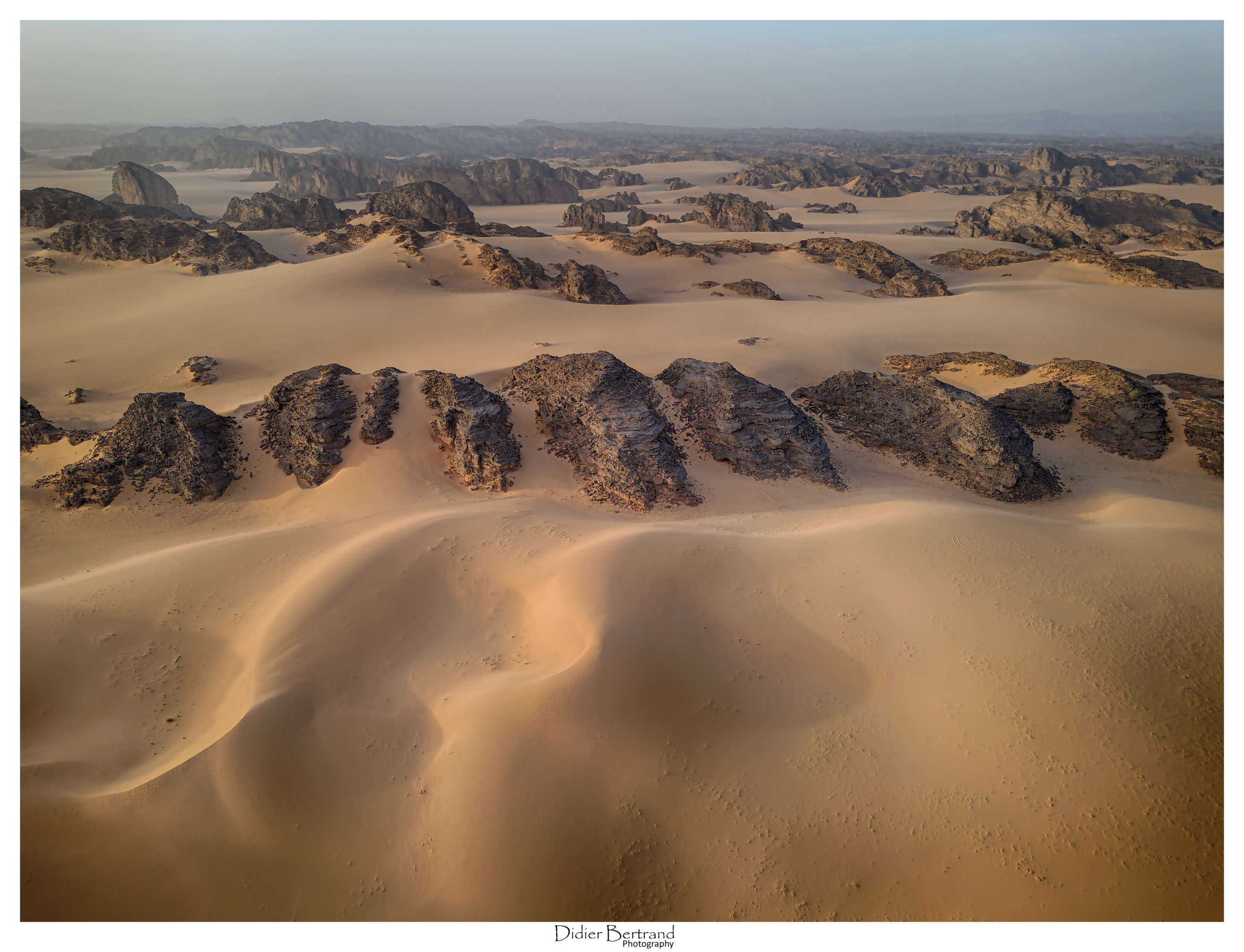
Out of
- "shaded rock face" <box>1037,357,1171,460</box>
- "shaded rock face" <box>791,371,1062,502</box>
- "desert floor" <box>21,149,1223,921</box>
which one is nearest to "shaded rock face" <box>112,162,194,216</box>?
"desert floor" <box>21,149,1223,921</box>

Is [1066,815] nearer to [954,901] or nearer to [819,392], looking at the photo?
[954,901]

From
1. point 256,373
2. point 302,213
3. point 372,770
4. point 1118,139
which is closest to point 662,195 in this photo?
point 302,213

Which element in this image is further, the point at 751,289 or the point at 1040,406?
the point at 751,289

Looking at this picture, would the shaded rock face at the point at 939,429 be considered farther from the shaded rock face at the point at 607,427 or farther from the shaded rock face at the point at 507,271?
the shaded rock face at the point at 507,271

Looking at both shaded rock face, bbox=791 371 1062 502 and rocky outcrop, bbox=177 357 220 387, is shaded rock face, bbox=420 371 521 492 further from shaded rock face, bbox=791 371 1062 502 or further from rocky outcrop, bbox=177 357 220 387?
rocky outcrop, bbox=177 357 220 387

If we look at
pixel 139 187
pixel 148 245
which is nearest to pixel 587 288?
pixel 148 245

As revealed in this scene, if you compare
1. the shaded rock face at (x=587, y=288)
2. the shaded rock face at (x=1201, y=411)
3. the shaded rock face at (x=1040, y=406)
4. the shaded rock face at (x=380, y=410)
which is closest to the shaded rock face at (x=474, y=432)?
the shaded rock face at (x=380, y=410)

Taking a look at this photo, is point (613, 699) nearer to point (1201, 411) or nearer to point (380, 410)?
point (380, 410)
